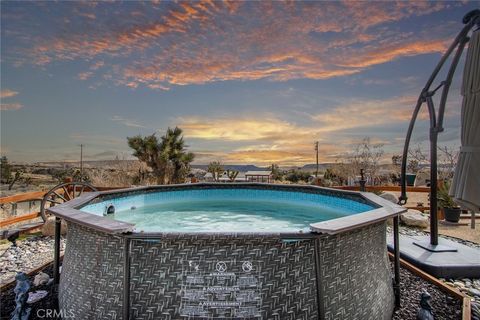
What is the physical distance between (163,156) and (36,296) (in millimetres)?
13039

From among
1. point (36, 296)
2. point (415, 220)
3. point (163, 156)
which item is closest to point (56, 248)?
point (36, 296)

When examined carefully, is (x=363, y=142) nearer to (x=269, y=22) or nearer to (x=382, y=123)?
(x=382, y=123)

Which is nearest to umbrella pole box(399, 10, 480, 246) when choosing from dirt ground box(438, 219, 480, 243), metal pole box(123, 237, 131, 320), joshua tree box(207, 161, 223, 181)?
dirt ground box(438, 219, 480, 243)

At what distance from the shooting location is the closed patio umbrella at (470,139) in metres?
2.72

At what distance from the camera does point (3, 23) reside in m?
7.09

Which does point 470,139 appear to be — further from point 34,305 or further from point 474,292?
point 34,305

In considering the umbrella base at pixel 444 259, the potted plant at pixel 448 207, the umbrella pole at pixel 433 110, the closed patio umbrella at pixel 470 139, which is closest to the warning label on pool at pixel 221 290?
A: the closed patio umbrella at pixel 470 139

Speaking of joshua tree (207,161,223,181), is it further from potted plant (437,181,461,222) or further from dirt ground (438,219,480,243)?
dirt ground (438,219,480,243)

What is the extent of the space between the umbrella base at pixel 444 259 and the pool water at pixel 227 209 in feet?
3.19

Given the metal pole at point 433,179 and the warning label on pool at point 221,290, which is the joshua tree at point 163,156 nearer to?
the metal pole at point 433,179

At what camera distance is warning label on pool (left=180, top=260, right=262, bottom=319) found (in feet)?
6.89

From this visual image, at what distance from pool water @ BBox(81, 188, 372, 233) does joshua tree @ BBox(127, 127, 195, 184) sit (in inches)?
325

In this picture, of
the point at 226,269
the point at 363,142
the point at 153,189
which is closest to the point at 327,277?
the point at 226,269

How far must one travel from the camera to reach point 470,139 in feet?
9.23
